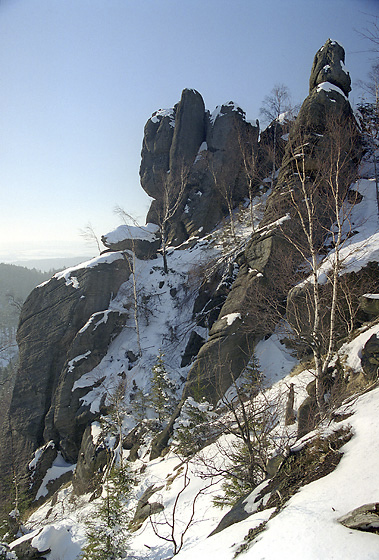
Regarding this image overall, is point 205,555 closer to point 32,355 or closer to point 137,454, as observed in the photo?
point 137,454

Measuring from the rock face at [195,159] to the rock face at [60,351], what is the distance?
9115mm

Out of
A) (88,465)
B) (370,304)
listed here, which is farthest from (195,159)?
(88,465)

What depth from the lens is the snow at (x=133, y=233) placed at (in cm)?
2655

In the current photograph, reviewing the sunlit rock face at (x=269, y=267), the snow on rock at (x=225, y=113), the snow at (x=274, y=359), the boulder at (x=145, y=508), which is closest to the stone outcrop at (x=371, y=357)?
the sunlit rock face at (x=269, y=267)

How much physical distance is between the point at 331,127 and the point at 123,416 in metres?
21.1

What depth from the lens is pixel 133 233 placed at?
90.9 ft

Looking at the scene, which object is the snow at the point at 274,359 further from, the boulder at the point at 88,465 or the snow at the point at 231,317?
the boulder at the point at 88,465

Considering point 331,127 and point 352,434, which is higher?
point 331,127

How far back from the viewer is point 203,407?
444 inches

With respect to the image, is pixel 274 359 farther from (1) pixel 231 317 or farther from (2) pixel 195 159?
(2) pixel 195 159

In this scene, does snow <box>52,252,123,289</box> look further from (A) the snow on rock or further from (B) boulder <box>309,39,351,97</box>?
(B) boulder <box>309,39,351,97</box>

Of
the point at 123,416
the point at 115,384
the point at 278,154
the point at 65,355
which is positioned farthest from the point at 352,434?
the point at 278,154

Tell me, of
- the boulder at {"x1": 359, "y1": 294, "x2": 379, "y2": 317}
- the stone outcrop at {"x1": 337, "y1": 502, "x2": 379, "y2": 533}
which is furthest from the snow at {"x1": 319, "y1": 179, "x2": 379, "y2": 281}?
the stone outcrop at {"x1": 337, "y1": 502, "x2": 379, "y2": 533}

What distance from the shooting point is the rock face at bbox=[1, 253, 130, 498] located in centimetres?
1903
